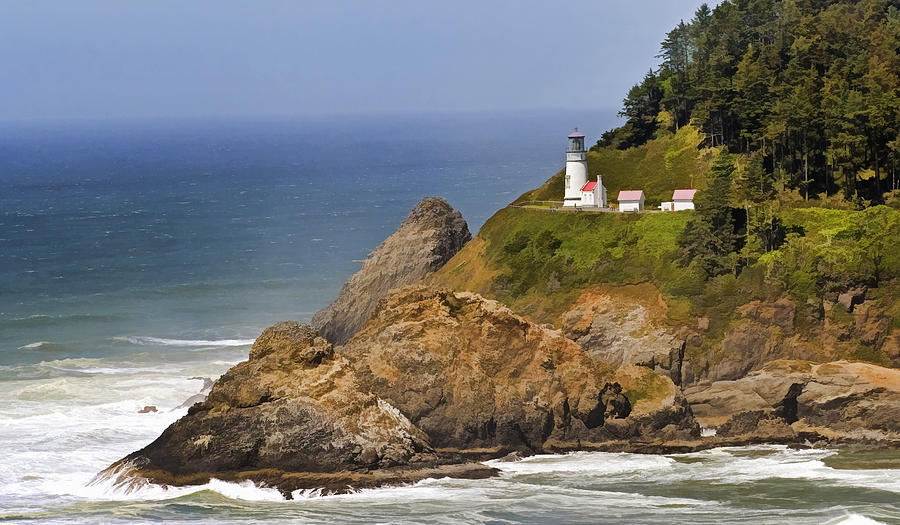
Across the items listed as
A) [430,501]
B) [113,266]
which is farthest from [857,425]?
[113,266]

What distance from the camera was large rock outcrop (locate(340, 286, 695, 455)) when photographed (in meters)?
61.6

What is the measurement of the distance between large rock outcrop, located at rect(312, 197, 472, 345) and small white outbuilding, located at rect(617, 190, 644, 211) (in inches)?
414

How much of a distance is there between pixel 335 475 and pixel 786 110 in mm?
38033

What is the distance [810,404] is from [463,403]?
15652 millimetres

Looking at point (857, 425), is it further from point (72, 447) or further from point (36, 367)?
point (36, 367)

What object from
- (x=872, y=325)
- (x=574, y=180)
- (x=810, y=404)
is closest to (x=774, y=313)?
(x=872, y=325)

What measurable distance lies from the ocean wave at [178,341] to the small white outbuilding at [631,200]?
24.9m

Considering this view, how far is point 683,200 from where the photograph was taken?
Result: 79312 mm

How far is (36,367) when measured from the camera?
3236 inches

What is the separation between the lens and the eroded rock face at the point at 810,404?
6262cm

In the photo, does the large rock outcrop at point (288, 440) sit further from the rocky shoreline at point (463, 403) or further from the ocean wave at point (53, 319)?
the ocean wave at point (53, 319)

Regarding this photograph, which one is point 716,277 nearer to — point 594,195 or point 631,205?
point 631,205

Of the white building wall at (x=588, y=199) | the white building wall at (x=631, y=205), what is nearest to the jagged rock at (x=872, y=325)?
the white building wall at (x=631, y=205)

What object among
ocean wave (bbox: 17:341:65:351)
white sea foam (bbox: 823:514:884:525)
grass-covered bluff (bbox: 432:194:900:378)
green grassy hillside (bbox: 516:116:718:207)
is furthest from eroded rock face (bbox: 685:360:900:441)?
ocean wave (bbox: 17:341:65:351)
